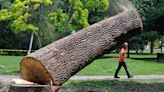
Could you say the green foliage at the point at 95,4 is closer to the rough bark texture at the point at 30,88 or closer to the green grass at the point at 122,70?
the green grass at the point at 122,70

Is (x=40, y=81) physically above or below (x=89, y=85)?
above

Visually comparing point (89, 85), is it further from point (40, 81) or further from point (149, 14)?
point (149, 14)

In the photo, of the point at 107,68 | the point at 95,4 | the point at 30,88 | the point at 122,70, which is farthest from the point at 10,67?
the point at 30,88

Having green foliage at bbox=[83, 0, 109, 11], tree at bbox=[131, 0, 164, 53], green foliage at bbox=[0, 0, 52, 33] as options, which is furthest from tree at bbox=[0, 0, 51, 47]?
tree at bbox=[131, 0, 164, 53]

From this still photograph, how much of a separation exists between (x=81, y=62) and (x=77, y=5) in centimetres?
1199

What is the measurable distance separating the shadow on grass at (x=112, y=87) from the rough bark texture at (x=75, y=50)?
7.62ft

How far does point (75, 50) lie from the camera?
10.8 metres

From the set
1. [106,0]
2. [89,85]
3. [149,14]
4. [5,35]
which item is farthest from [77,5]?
[5,35]

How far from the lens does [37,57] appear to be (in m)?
9.87

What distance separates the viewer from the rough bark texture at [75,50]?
995cm

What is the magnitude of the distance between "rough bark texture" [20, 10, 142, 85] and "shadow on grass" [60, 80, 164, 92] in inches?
91.4

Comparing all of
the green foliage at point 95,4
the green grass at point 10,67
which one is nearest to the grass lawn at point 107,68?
the green grass at point 10,67

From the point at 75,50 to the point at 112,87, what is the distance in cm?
479

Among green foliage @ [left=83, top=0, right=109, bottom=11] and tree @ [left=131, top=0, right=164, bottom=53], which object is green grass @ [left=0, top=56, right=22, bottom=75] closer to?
green foliage @ [left=83, top=0, right=109, bottom=11]
